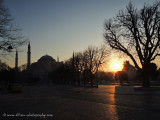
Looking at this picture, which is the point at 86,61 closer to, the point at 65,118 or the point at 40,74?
the point at 65,118

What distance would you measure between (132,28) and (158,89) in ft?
33.0

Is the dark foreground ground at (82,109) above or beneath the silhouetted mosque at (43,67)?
beneath

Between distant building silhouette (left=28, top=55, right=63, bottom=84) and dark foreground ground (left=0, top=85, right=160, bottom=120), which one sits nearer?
dark foreground ground (left=0, top=85, right=160, bottom=120)

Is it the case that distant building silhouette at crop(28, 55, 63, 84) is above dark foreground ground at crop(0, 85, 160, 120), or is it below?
above

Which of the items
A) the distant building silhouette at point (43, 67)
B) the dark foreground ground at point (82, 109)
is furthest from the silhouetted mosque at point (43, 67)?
the dark foreground ground at point (82, 109)

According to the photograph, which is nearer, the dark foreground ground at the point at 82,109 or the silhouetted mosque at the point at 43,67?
the dark foreground ground at the point at 82,109

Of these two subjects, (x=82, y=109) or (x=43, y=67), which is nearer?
(x=82, y=109)

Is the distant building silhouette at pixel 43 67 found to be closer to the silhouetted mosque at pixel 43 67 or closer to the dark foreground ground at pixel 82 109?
the silhouetted mosque at pixel 43 67

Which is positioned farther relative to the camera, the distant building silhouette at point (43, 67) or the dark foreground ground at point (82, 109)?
the distant building silhouette at point (43, 67)

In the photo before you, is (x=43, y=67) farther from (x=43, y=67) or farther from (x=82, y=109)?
(x=82, y=109)

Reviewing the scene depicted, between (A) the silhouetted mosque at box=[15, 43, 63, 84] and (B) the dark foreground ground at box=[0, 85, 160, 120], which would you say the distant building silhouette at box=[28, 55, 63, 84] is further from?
(B) the dark foreground ground at box=[0, 85, 160, 120]

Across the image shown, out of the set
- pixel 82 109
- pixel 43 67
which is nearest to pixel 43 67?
pixel 43 67

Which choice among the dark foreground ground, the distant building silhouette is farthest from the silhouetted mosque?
the dark foreground ground

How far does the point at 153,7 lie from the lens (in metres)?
27.7
